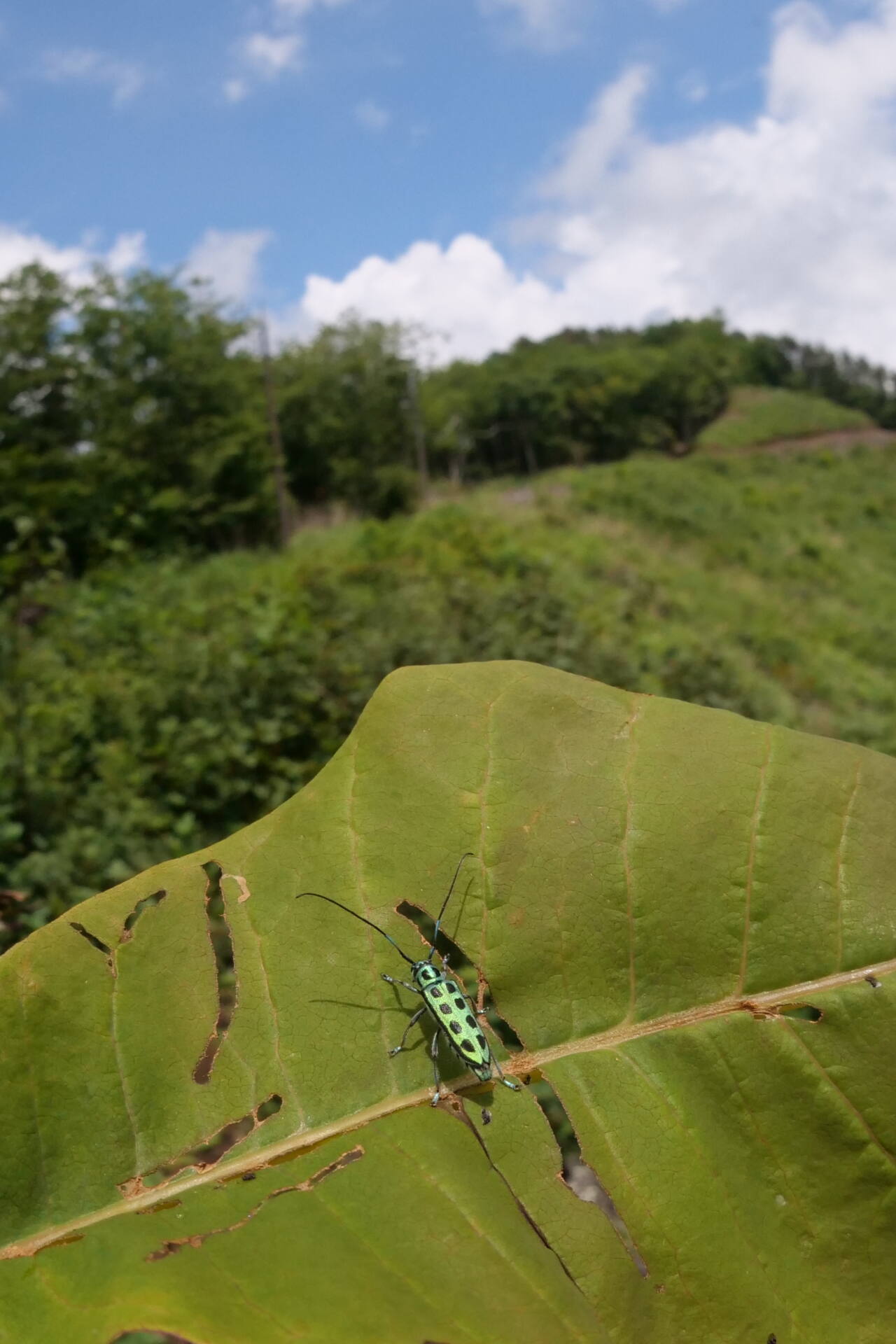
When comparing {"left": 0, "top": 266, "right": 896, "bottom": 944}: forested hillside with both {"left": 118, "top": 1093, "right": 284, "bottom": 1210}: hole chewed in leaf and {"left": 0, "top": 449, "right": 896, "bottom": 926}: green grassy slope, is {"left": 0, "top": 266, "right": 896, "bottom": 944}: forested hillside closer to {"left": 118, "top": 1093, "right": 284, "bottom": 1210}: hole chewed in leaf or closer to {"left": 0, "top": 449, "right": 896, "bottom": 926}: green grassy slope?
{"left": 0, "top": 449, "right": 896, "bottom": 926}: green grassy slope

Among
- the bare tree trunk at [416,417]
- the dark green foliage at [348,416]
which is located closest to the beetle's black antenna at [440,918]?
the dark green foliage at [348,416]

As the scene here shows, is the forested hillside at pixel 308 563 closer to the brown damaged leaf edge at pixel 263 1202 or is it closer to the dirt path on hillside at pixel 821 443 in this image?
the dirt path on hillside at pixel 821 443

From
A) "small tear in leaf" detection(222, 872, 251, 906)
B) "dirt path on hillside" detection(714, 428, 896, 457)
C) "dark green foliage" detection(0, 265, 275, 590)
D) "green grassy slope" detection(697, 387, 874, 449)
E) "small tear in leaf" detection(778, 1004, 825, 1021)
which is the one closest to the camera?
Answer: "small tear in leaf" detection(778, 1004, 825, 1021)

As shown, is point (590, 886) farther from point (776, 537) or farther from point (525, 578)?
point (776, 537)

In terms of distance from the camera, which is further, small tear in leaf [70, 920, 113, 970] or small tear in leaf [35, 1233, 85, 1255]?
small tear in leaf [70, 920, 113, 970]

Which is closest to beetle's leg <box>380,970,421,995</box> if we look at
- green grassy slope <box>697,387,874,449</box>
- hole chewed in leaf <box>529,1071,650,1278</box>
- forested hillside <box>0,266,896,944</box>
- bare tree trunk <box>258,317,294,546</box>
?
hole chewed in leaf <box>529,1071,650,1278</box>

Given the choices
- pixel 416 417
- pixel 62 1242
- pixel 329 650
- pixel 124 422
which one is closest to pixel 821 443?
pixel 416 417
